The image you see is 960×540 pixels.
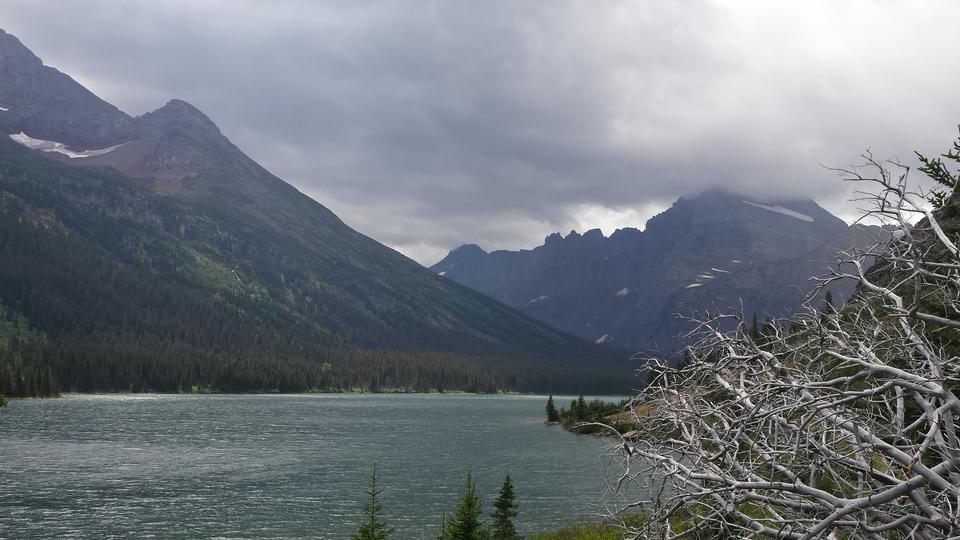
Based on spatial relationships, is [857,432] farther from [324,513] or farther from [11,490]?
[11,490]

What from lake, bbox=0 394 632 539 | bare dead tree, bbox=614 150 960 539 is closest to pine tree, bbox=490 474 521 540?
lake, bbox=0 394 632 539

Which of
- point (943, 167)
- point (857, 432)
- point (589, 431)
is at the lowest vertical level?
point (589, 431)

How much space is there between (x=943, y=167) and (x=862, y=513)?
71.2ft

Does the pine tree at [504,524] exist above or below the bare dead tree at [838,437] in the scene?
below

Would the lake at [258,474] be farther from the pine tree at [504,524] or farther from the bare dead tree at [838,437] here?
Result: the pine tree at [504,524]

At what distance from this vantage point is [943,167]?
24.8m

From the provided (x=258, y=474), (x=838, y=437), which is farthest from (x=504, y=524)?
(x=258, y=474)

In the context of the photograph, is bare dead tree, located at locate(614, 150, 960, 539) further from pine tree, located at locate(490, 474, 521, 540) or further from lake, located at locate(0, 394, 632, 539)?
pine tree, located at locate(490, 474, 521, 540)

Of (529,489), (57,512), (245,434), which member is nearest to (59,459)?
(57,512)

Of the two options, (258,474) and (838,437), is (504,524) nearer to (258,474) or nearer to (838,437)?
(838,437)

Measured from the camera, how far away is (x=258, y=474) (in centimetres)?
6353

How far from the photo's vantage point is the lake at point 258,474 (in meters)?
44.2

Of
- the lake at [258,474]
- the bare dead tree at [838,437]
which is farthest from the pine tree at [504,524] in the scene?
the bare dead tree at [838,437]

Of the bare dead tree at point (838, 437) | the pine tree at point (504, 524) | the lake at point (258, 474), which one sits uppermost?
the bare dead tree at point (838, 437)
